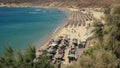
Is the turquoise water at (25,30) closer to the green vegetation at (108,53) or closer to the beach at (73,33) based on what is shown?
the beach at (73,33)

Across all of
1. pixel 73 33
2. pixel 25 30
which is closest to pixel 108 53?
pixel 73 33

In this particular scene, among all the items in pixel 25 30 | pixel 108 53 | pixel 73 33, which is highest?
pixel 108 53

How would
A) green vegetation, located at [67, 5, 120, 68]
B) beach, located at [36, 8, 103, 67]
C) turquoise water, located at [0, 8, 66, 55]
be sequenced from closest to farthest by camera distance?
green vegetation, located at [67, 5, 120, 68] < beach, located at [36, 8, 103, 67] < turquoise water, located at [0, 8, 66, 55]

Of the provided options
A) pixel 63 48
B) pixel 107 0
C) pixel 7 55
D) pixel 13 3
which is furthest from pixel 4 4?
pixel 7 55

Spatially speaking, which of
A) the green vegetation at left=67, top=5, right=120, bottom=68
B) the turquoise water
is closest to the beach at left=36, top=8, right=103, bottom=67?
the turquoise water

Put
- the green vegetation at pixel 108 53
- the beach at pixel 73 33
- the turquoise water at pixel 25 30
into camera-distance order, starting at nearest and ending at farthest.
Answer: the green vegetation at pixel 108 53
the beach at pixel 73 33
the turquoise water at pixel 25 30

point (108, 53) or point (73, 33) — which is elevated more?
point (108, 53)

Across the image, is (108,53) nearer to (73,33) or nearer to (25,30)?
(73,33)

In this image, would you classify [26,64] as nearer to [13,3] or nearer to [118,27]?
[118,27]

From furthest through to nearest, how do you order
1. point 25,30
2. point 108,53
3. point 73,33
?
point 25,30 → point 73,33 → point 108,53

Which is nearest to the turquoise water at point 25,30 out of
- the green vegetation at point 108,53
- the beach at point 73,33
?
the beach at point 73,33

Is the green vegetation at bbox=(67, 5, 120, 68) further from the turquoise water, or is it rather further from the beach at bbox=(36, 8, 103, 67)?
the turquoise water
